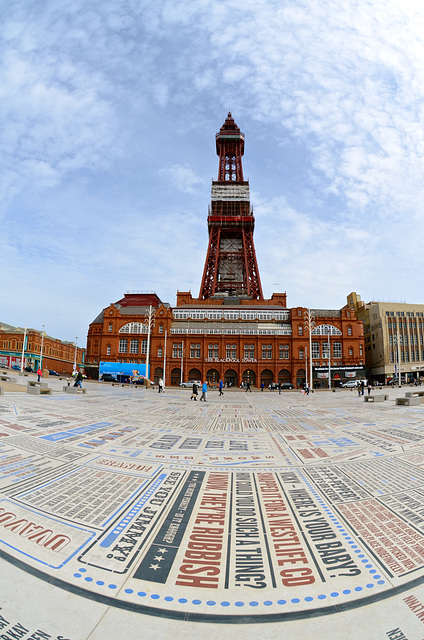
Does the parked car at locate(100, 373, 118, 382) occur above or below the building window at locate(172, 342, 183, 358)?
below

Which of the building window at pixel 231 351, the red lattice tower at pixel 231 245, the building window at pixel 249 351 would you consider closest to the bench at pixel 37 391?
the building window at pixel 231 351

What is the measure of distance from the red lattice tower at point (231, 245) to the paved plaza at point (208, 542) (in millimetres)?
71711

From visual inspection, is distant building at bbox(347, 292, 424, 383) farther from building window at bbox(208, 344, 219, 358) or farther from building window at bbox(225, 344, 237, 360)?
building window at bbox(208, 344, 219, 358)

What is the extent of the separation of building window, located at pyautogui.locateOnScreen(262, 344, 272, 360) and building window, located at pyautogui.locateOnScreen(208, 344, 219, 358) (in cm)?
879

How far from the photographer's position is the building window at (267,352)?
63906mm

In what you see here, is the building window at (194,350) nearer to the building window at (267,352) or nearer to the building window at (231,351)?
the building window at (231,351)

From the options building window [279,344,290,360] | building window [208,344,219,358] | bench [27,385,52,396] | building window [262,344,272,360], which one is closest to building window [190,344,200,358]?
building window [208,344,219,358]

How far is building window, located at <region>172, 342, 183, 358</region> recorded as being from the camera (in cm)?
6419

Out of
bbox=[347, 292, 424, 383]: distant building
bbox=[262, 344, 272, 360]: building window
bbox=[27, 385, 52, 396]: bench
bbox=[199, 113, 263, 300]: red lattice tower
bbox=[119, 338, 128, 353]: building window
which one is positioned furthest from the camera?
bbox=[199, 113, 263, 300]: red lattice tower

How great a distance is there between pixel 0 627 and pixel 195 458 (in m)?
4.78

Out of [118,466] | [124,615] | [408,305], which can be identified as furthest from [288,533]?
[408,305]

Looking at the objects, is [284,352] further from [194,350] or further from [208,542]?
[208,542]

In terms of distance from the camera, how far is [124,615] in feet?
9.60

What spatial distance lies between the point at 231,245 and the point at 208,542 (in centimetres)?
9023
